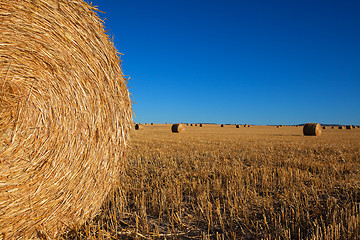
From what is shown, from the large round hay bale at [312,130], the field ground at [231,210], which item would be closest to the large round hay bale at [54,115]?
the field ground at [231,210]

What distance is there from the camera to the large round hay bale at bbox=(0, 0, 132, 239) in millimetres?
2322

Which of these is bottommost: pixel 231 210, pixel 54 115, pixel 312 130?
pixel 231 210

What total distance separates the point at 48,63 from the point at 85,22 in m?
0.74

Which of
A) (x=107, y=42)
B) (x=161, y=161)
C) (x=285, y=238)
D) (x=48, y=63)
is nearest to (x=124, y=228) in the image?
(x=285, y=238)

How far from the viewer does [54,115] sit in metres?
2.61

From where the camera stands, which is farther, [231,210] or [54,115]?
[231,210]

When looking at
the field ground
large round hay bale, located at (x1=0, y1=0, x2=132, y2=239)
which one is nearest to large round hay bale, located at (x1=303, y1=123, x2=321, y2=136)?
the field ground

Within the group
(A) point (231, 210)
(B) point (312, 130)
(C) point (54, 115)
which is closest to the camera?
(C) point (54, 115)

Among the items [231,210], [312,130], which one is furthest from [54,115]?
[312,130]

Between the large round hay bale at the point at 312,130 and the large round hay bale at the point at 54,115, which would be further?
the large round hay bale at the point at 312,130

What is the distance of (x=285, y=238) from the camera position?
243cm

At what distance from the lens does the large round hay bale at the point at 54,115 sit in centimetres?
232

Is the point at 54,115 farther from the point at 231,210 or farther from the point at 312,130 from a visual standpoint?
the point at 312,130

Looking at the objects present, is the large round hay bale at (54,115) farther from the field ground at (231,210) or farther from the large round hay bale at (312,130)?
the large round hay bale at (312,130)
